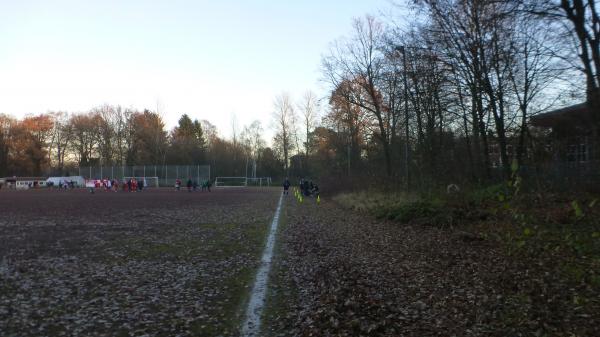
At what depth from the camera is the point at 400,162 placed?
2991 centimetres

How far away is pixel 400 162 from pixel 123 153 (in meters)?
73.1

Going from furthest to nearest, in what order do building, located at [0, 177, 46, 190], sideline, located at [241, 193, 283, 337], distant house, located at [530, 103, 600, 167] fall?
building, located at [0, 177, 46, 190] < distant house, located at [530, 103, 600, 167] < sideline, located at [241, 193, 283, 337]

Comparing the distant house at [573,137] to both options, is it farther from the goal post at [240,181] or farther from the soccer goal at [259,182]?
the soccer goal at [259,182]

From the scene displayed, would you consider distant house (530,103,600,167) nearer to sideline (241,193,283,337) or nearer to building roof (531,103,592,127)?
building roof (531,103,592,127)

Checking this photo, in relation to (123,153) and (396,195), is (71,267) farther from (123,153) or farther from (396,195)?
(123,153)

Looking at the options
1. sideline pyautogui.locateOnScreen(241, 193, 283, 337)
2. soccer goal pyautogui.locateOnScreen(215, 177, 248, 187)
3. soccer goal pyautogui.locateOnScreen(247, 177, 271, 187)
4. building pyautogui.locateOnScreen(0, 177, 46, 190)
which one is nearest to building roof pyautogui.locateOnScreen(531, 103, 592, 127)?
sideline pyautogui.locateOnScreen(241, 193, 283, 337)

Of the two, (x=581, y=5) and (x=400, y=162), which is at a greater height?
(x=581, y=5)

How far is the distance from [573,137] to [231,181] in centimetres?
7935

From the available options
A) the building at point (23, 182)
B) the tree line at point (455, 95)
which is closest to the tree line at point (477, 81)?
the tree line at point (455, 95)

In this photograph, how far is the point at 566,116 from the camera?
640 inches

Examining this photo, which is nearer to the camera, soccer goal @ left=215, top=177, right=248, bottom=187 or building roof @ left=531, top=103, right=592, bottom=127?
building roof @ left=531, top=103, right=592, bottom=127

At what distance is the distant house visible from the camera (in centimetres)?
1424

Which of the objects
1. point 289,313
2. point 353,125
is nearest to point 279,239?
point 289,313

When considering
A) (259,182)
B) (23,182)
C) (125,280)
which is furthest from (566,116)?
(23,182)
